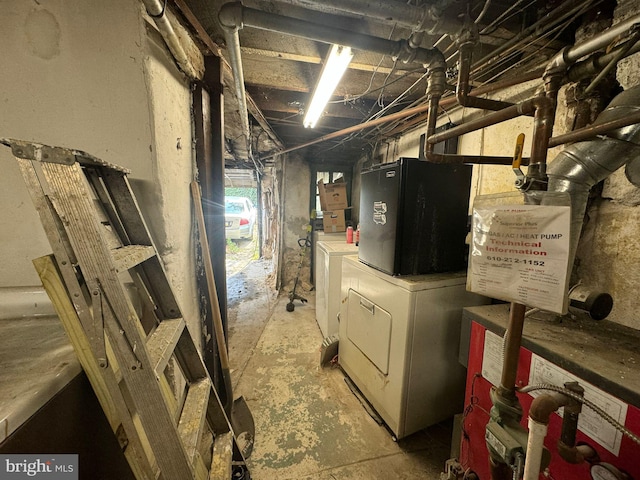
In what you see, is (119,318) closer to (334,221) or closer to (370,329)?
(370,329)

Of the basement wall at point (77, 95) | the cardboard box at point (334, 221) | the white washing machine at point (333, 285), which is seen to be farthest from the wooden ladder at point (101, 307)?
the cardboard box at point (334, 221)

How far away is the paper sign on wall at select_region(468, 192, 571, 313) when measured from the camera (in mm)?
584

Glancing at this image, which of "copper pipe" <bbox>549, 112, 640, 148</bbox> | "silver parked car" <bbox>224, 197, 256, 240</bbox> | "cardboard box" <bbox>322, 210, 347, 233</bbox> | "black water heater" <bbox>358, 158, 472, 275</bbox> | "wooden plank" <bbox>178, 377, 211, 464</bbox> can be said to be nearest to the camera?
"copper pipe" <bbox>549, 112, 640, 148</bbox>

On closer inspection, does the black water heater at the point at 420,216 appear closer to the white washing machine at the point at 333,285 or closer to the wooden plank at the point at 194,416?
the white washing machine at the point at 333,285

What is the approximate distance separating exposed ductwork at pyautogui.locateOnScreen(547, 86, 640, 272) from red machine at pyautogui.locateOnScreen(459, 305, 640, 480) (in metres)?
0.36

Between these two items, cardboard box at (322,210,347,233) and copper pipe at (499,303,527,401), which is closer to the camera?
copper pipe at (499,303,527,401)

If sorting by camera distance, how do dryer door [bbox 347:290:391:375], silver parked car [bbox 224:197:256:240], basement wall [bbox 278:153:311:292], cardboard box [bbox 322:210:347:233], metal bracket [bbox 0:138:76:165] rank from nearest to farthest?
1. metal bracket [bbox 0:138:76:165]
2. dryer door [bbox 347:290:391:375]
3. cardboard box [bbox 322:210:347:233]
4. basement wall [bbox 278:153:311:292]
5. silver parked car [bbox 224:197:256:240]

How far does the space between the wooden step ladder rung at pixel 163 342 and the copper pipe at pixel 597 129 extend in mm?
1331

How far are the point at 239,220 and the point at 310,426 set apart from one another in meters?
7.49

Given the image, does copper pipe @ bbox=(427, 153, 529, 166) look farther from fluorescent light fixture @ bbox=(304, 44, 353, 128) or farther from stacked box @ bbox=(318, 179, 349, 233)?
stacked box @ bbox=(318, 179, 349, 233)

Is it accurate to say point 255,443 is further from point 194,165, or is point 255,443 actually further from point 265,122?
point 265,122

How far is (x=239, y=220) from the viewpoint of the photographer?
8.34 meters

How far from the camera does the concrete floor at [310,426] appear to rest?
4.52ft

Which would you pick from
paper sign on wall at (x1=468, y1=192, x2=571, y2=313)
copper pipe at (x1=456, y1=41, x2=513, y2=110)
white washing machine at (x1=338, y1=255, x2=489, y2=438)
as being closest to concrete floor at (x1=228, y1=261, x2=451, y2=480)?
white washing machine at (x1=338, y1=255, x2=489, y2=438)
